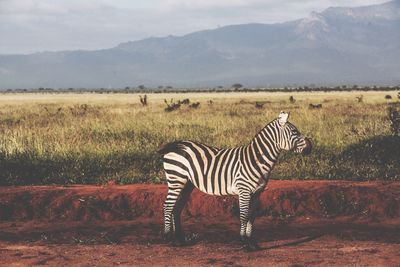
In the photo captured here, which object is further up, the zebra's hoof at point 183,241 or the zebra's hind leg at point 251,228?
the zebra's hind leg at point 251,228

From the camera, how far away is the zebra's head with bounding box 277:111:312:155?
336 inches

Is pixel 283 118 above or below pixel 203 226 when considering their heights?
above

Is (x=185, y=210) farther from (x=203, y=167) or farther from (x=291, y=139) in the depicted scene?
(x=291, y=139)

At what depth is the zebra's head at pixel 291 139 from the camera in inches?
336

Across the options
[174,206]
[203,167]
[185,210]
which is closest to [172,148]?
[203,167]

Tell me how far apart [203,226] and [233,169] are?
2192 mm

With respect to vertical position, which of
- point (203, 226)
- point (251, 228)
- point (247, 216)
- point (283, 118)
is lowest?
point (203, 226)

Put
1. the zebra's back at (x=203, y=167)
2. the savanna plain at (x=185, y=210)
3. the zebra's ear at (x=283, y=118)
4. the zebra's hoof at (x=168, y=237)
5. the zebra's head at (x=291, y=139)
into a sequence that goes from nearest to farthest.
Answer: the zebra's head at (x=291, y=139), the zebra's ear at (x=283, y=118), the savanna plain at (x=185, y=210), the zebra's back at (x=203, y=167), the zebra's hoof at (x=168, y=237)

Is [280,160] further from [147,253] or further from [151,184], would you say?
[147,253]

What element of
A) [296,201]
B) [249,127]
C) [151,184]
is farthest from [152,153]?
[249,127]

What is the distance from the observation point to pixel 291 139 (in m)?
8.62

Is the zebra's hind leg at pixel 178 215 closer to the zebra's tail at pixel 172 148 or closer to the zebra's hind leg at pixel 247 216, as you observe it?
the zebra's tail at pixel 172 148

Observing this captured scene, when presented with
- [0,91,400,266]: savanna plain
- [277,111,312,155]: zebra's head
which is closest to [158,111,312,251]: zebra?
[277,111,312,155]: zebra's head

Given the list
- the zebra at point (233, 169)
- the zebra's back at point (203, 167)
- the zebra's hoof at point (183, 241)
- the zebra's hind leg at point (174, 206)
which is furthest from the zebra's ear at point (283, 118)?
the zebra's hoof at point (183, 241)
